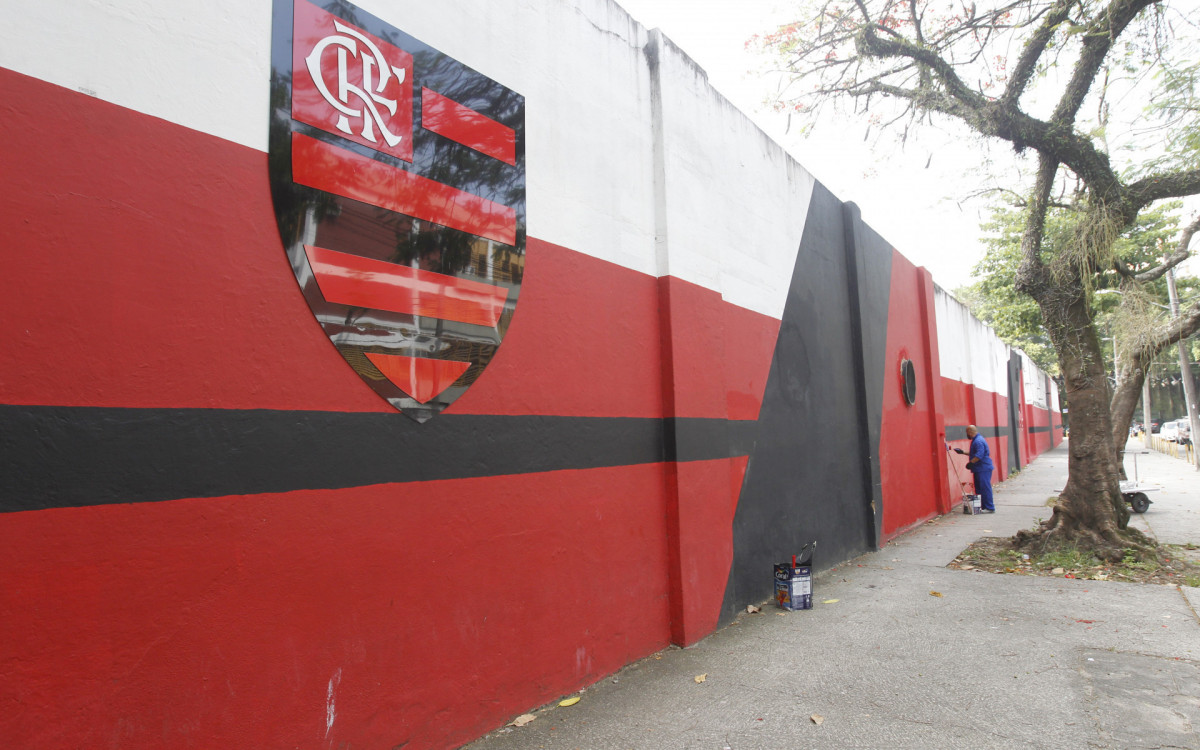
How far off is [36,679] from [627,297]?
3.75 meters

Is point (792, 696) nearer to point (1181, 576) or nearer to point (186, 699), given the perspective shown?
point (186, 699)

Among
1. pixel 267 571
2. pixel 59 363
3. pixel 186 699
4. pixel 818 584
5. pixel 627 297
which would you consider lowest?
pixel 818 584

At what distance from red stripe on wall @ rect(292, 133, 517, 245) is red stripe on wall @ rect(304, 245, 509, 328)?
298 millimetres

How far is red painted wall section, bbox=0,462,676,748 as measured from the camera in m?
2.13

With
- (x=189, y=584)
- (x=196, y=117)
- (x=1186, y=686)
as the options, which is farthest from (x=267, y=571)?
(x=1186, y=686)

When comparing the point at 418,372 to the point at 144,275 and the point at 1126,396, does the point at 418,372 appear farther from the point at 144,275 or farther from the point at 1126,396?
the point at 1126,396

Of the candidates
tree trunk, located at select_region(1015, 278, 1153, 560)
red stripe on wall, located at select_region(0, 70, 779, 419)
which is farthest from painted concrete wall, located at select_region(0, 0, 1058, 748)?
tree trunk, located at select_region(1015, 278, 1153, 560)

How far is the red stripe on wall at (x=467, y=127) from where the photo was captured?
3494 mm

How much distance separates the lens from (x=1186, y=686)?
401 centimetres

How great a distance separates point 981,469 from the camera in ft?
40.3

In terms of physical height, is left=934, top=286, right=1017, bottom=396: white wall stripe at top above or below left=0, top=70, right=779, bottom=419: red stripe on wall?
above

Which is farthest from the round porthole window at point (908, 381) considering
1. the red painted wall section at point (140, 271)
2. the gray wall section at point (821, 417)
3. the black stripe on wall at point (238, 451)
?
the red painted wall section at point (140, 271)

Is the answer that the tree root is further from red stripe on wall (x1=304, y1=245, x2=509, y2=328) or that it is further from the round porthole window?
red stripe on wall (x1=304, y1=245, x2=509, y2=328)

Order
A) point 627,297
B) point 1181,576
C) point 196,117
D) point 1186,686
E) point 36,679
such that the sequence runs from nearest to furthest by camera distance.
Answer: point 36,679, point 196,117, point 1186,686, point 627,297, point 1181,576
